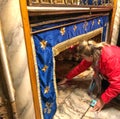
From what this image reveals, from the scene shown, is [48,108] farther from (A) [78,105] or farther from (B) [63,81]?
(B) [63,81]

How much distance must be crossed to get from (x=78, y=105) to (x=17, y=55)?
1.06 meters

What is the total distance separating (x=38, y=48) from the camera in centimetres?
118

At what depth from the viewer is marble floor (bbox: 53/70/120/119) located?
63.8 inches

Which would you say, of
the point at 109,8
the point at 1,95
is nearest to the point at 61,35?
the point at 1,95

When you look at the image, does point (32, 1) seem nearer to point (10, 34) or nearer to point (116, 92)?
point (10, 34)

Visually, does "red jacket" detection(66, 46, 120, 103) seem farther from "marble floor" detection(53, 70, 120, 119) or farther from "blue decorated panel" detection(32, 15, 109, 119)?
"blue decorated panel" detection(32, 15, 109, 119)

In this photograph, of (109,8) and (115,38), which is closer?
(109,8)

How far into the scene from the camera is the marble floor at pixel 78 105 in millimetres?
1620

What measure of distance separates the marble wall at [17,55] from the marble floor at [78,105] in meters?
Answer: 0.58

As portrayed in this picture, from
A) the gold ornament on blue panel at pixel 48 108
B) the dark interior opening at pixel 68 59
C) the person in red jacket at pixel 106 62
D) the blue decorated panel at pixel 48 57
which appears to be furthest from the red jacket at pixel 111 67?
the dark interior opening at pixel 68 59

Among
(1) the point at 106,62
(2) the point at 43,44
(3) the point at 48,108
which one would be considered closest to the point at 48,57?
(2) the point at 43,44

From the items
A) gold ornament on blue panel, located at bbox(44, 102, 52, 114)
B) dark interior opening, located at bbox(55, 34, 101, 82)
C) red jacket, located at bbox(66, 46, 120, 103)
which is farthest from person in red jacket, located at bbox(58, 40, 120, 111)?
dark interior opening, located at bbox(55, 34, 101, 82)

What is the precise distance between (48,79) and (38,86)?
0.44 ft

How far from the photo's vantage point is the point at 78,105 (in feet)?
5.85
